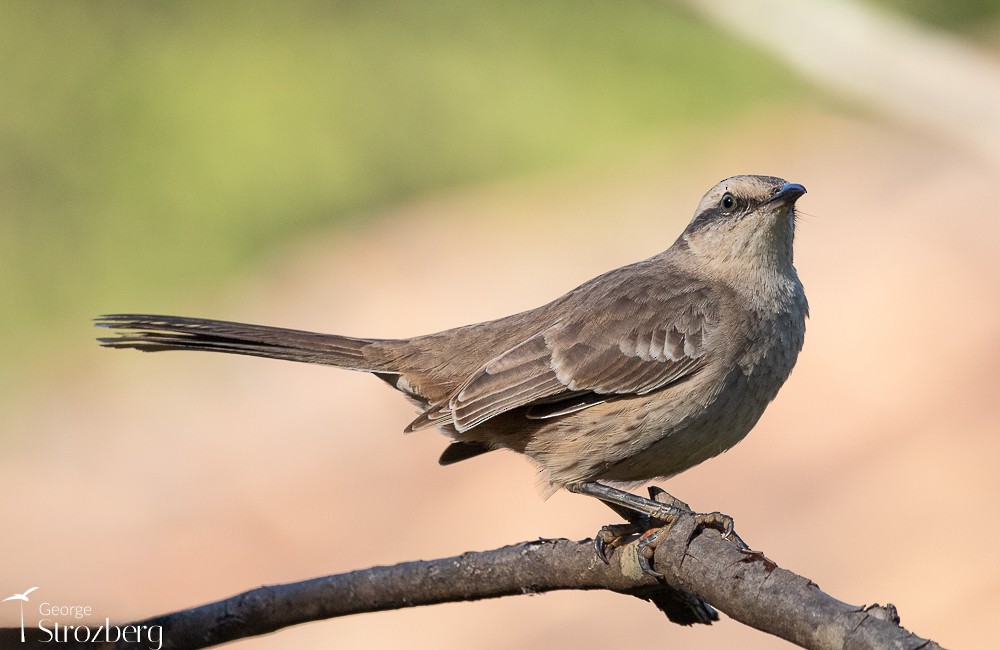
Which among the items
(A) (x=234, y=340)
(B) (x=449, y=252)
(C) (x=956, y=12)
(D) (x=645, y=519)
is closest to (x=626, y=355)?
(D) (x=645, y=519)

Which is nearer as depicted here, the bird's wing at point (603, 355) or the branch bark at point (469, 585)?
the branch bark at point (469, 585)

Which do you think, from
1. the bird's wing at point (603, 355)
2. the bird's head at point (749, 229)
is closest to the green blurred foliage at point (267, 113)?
the bird's wing at point (603, 355)

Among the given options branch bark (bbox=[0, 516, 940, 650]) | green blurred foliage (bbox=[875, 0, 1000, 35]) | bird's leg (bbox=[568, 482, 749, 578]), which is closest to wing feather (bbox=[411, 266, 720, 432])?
bird's leg (bbox=[568, 482, 749, 578])

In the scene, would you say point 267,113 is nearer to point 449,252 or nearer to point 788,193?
point 449,252

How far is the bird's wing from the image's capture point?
486 centimetres

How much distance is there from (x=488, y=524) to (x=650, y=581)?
4.53m

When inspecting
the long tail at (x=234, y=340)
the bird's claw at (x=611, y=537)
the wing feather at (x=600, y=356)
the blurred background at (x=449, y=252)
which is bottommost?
the bird's claw at (x=611, y=537)

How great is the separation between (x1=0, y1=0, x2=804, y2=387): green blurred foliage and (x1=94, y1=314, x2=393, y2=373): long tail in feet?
24.8

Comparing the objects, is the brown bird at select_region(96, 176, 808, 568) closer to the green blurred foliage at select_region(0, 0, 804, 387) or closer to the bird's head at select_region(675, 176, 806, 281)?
the bird's head at select_region(675, 176, 806, 281)

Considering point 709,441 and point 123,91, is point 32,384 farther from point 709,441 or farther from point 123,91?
point 709,441

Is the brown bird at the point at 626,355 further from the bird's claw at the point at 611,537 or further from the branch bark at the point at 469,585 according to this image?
the branch bark at the point at 469,585

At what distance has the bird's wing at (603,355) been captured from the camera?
15.9 feet

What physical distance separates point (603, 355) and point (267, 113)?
9811mm

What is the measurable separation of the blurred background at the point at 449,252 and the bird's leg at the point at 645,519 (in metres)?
2.36
